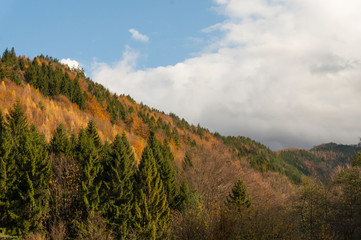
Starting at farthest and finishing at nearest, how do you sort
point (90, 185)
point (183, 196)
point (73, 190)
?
point (183, 196) → point (73, 190) → point (90, 185)

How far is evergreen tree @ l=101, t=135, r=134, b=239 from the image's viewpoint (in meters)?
27.8

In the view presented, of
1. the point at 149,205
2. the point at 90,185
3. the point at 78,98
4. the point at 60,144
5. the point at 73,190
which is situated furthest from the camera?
the point at 78,98

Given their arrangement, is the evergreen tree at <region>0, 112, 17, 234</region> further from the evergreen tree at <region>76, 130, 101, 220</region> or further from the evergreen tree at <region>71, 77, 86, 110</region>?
the evergreen tree at <region>71, 77, 86, 110</region>

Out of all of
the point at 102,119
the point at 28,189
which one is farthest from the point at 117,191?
the point at 102,119

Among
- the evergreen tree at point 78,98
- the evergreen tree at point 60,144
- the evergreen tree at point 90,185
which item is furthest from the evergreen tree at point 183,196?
the evergreen tree at point 78,98

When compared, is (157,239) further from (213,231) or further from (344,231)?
(344,231)

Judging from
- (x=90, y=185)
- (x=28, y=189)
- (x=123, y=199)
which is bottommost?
(x=123, y=199)

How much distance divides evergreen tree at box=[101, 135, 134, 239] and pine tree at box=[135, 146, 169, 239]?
112 cm

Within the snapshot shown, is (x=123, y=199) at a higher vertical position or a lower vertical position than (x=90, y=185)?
lower

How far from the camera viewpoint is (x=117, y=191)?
1128 inches

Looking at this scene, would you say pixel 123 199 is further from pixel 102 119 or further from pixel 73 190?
pixel 102 119

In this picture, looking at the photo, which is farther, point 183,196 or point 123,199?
point 183,196

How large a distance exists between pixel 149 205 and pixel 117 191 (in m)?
4.33

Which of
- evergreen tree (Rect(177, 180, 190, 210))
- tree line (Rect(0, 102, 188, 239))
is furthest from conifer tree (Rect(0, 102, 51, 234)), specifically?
evergreen tree (Rect(177, 180, 190, 210))
